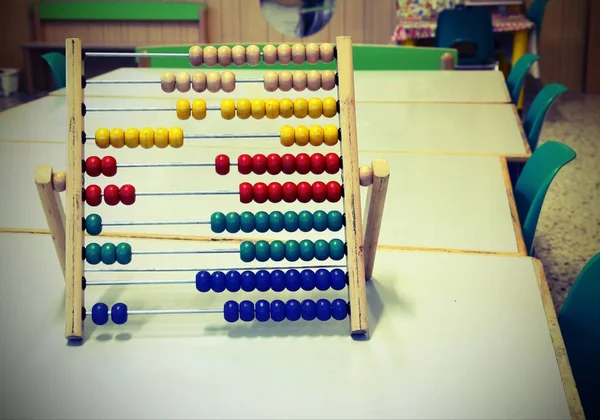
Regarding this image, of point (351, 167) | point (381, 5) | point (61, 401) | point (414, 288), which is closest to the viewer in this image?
point (61, 401)

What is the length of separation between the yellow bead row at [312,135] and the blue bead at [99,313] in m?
0.42

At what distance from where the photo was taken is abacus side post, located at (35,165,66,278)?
117 cm

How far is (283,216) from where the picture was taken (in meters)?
1.26

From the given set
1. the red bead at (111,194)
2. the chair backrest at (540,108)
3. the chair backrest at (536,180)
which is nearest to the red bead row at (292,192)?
the red bead at (111,194)

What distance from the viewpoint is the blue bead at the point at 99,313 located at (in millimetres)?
1179

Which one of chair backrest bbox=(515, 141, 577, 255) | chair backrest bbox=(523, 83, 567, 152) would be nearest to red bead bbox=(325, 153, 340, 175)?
chair backrest bbox=(515, 141, 577, 255)

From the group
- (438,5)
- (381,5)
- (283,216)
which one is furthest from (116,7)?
(283,216)

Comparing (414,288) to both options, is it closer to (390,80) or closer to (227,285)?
(227,285)

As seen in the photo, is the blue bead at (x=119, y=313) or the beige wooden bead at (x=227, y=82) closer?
the blue bead at (x=119, y=313)

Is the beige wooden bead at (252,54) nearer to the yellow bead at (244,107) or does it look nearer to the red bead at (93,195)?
the yellow bead at (244,107)

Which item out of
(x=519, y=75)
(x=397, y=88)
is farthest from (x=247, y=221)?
(x=519, y=75)

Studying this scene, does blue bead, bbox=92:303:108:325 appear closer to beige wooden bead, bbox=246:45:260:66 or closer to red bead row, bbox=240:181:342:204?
red bead row, bbox=240:181:342:204

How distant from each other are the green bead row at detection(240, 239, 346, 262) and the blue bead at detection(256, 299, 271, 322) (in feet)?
0.28

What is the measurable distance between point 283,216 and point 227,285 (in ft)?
0.50
